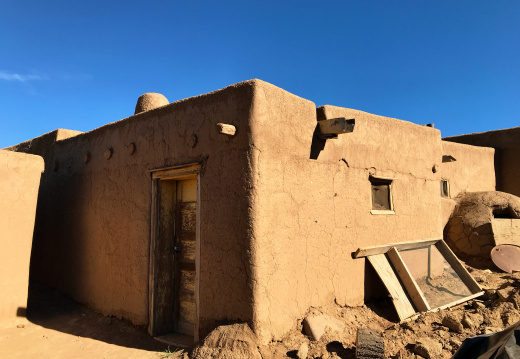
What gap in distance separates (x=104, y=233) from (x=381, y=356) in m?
A: 4.19

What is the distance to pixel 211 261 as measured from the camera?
13.4 ft

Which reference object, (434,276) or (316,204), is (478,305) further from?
(316,204)

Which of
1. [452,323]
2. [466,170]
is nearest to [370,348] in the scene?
[452,323]

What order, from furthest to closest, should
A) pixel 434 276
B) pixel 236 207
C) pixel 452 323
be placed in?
1. pixel 434 276
2. pixel 452 323
3. pixel 236 207

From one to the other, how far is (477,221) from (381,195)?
11.7ft

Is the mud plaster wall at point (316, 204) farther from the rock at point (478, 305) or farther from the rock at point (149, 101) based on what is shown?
the rock at point (149, 101)

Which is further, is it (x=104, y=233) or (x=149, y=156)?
(x=104, y=233)

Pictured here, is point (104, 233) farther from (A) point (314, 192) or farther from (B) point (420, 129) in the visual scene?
(B) point (420, 129)

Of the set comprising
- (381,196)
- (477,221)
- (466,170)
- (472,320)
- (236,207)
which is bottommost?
(472,320)

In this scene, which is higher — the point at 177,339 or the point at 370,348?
the point at 370,348

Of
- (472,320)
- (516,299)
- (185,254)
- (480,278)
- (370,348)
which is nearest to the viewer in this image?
(370,348)

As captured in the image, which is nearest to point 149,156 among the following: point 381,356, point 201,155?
point 201,155

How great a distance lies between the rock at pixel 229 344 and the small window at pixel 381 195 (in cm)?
263

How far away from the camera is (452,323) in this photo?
13.8 ft
